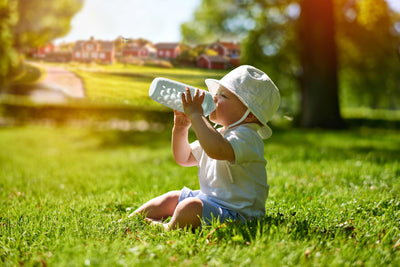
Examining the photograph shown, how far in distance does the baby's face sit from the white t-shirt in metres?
0.08

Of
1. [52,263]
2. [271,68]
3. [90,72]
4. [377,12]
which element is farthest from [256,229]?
[271,68]

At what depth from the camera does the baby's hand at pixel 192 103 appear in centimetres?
252

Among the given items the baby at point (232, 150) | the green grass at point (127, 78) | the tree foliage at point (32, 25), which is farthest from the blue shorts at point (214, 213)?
the tree foliage at point (32, 25)

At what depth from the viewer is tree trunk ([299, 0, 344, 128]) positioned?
1270 cm

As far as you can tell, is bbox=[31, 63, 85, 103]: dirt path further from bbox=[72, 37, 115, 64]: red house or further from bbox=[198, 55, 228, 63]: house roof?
bbox=[198, 55, 228, 63]: house roof

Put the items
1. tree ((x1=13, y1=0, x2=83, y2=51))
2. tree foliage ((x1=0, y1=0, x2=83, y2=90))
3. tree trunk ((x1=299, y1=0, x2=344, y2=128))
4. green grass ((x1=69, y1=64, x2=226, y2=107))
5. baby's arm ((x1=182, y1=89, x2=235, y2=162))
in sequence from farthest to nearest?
tree ((x1=13, y1=0, x2=83, y2=51)) → tree foliage ((x1=0, y1=0, x2=83, y2=90)) → tree trunk ((x1=299, y1=0, x2=344, y2=128)) → green grass ((x1=69, y1=64, x2=226, y2=107)) → baby's arm ((x1=182, y1=89, x2=235, y2=162))

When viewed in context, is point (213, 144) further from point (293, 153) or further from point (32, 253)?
point (293, 153)

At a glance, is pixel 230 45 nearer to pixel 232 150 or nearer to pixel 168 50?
pixel 168 50

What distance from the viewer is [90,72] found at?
3.86 metres

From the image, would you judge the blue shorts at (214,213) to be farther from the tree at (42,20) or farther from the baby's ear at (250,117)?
the tree at (42,20)

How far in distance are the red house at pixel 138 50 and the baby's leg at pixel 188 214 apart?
163 centimetres

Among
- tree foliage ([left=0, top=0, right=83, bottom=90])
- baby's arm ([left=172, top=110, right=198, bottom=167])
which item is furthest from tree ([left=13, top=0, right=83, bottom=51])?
baby's arm ([left=172, top=110, right=198, bottom=167])

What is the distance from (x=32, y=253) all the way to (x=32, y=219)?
2.48 feet

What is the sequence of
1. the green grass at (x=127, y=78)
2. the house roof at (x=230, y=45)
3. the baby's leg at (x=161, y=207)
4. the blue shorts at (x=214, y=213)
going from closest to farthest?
the blue shorts at (x=214, y=213) → the baby's leg at (x=161, y=207) → the green grass at (x=127, y=78) → the house roof at (x=230, y=45)
